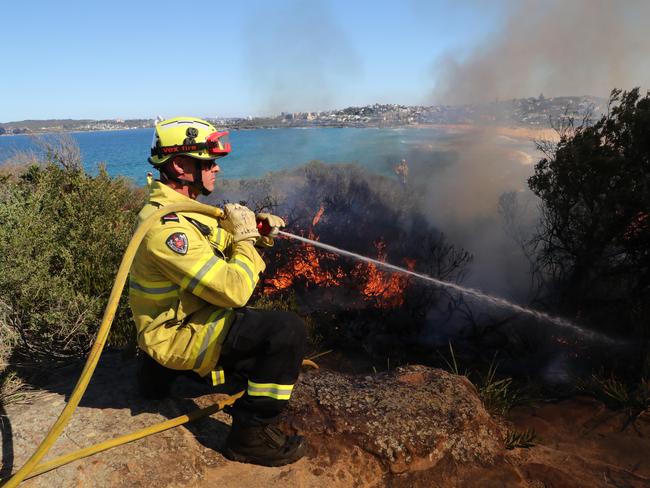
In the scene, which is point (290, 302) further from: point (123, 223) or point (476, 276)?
point (476, 276)

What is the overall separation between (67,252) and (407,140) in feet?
92.9

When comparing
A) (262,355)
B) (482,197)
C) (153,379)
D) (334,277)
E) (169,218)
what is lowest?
(334,277)

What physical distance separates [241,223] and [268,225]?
1.01 ft

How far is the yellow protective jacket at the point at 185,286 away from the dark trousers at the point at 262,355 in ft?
0.31

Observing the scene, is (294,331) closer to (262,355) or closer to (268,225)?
(262,355)

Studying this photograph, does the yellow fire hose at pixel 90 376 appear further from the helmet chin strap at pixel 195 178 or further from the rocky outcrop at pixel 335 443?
the helmet chin strap at pixel 195 178

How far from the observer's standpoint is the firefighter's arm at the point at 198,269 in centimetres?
237

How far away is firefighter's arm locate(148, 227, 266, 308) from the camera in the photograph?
2.37 meters

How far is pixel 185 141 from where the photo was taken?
272 centimetres

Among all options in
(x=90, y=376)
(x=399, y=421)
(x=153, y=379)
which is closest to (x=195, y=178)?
(x=90, y=376)

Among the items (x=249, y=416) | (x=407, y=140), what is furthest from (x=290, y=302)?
(x=407, y=140)

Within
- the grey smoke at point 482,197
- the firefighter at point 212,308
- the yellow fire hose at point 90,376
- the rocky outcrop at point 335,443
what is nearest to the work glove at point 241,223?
the firefighter at point 212,308

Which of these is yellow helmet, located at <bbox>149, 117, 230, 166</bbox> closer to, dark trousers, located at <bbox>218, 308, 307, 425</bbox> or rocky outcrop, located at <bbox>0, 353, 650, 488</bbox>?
dark trousers, located at <bbox>218, 308, 307, 425</bbox>

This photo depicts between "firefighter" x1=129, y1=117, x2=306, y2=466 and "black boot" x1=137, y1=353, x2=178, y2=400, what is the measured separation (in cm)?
47
